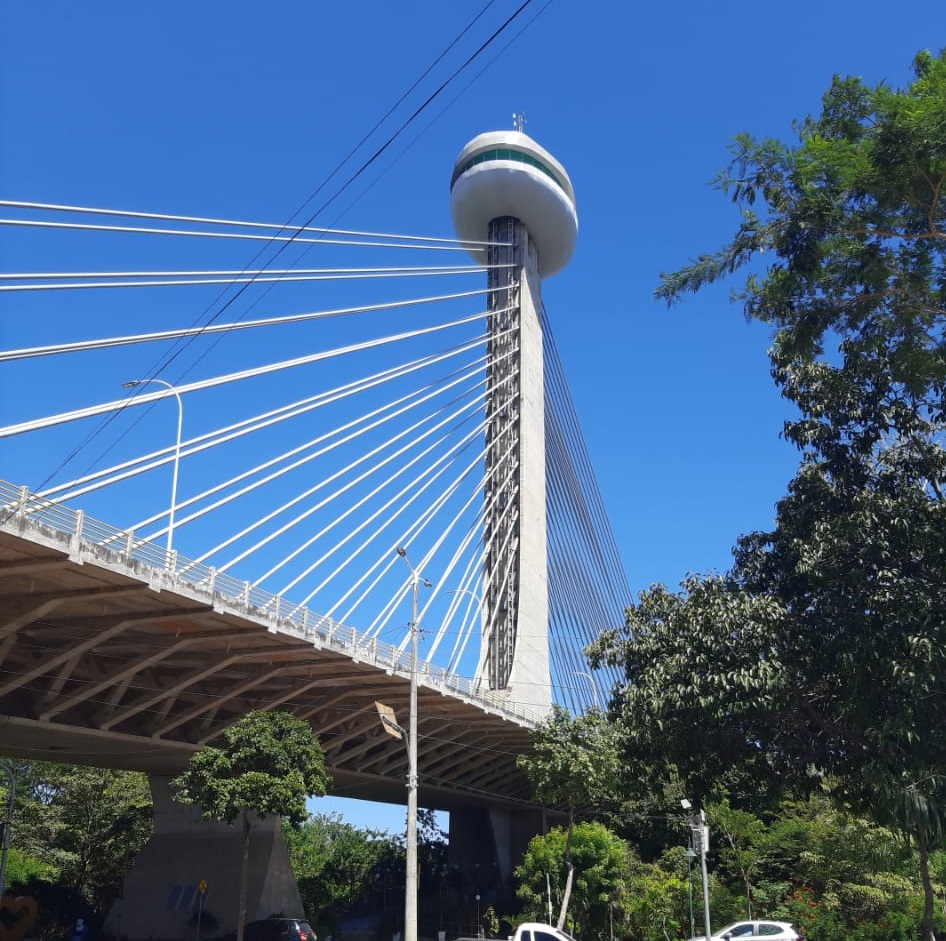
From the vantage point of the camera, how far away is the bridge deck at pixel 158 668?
20.4 meters

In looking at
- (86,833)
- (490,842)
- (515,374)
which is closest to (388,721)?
(515,374)

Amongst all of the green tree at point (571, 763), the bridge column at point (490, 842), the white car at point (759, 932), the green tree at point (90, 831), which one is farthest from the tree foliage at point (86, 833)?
the white car at point (759, 932)

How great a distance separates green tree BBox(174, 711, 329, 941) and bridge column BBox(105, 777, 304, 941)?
10.2 m

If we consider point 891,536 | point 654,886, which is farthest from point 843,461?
point 654,886

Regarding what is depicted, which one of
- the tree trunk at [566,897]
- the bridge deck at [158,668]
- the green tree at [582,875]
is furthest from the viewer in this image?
the green tree at [582,875]

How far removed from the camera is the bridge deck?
66.8 feet

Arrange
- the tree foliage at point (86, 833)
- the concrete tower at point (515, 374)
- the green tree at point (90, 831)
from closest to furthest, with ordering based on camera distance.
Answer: the tree foliage at point (86, 833)
the concrete tower at point (515, 374)
the green tree at point (90, 831)

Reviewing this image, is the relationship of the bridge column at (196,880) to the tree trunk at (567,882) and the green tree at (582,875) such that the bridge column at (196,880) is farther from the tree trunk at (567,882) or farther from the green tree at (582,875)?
the tree trunk at (567,882)

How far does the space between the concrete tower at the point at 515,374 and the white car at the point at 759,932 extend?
17679 mm

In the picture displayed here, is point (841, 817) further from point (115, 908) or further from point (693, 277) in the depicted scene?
point (115, 908)

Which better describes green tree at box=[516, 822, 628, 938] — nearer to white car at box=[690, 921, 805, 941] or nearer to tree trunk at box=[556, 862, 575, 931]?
tree trunk at box=[556, 862, 575, 931]

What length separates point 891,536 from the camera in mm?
18922

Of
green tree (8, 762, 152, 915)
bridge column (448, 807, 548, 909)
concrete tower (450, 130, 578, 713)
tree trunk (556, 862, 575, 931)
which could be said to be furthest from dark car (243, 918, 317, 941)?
bridge column (448, 807, 548, 909)

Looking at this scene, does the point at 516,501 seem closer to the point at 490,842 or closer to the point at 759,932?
the point at 490,842
